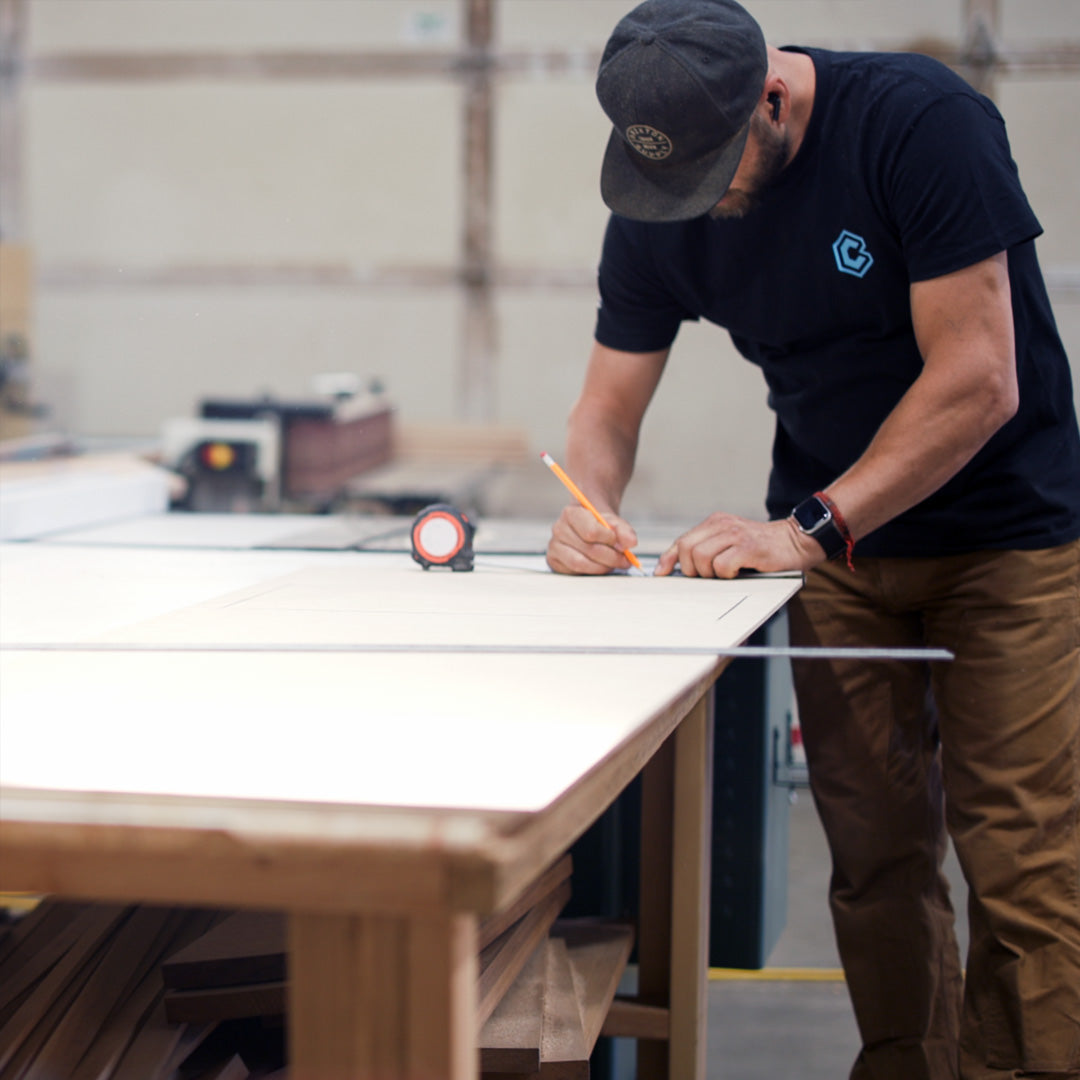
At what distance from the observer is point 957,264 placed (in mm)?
1405

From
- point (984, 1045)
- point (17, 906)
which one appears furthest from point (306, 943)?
point (17, 906)

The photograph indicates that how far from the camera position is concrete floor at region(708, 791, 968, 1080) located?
2.09 meters

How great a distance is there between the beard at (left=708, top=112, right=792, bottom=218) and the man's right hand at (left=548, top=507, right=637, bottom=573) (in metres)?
0.40

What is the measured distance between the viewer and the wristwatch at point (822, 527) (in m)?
1.41

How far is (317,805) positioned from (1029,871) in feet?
3.82

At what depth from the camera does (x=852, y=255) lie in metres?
1.54

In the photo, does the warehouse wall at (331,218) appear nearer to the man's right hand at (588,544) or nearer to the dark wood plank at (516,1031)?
the man's right hand at (588,544)

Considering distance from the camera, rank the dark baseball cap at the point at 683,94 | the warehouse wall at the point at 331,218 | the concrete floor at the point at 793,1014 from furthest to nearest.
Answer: the warehouse wall at the point at 331,218 < the concrete floor at the point at 793,1014 < the dark baseball cap at the point at 683,94

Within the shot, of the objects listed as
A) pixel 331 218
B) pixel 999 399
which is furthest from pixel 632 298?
pixel 331 218

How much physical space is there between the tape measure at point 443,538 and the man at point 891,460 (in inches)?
4.4

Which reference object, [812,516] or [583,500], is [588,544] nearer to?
[583,500]

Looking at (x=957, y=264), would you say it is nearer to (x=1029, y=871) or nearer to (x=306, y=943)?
(x=1029, y=871)

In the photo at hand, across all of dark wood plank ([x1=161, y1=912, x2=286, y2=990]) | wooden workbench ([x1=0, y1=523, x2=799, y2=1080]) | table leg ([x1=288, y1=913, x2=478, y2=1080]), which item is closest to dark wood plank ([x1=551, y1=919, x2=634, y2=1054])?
dark wood plank ([x1=161, y1=912, x2=286, y2=990])

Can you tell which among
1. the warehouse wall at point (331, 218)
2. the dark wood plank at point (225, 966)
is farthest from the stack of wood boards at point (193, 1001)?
the warehouse wall at point (331, 218)
